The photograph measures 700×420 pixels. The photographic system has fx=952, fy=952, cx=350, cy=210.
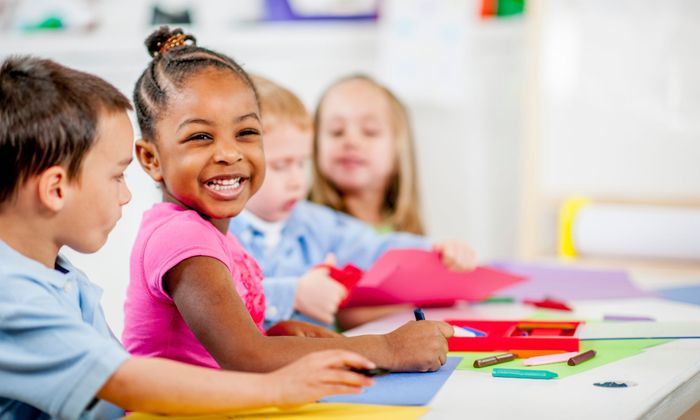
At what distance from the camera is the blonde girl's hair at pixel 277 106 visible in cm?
161

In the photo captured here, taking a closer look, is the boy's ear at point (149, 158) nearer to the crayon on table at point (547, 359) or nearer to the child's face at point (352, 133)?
the crayon on table at point (547, 359)

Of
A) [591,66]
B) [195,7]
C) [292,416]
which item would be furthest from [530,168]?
[292,416]

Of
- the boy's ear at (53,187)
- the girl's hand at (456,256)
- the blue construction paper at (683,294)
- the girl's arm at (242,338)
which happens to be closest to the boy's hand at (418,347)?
the girl's arm at (242,338)

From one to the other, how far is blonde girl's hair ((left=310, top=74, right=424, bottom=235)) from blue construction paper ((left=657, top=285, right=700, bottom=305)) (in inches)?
25.7

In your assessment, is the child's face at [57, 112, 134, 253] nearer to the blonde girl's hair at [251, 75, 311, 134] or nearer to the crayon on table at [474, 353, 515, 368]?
the crayon on table at [474, 353, 515, 368]

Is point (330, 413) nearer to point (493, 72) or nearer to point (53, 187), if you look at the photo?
point (53, 187)

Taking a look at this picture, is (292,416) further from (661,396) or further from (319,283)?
(319,283)

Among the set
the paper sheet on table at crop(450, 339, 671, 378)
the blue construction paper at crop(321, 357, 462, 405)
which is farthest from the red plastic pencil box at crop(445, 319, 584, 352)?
the blue construction paper at crop(321, 357, 462, 405)

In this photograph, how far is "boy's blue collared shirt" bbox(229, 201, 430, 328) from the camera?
4.61ft

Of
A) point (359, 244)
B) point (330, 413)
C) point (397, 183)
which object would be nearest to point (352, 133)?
point (397, 183)

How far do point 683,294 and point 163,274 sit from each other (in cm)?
118

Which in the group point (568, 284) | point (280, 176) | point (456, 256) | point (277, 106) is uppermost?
point (277, 106)

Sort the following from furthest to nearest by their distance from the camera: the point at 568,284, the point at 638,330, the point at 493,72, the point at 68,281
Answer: the point at 493,72
the point at 568,284
the point at 638,330
the point at 68,281

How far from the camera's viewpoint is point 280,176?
160cm
